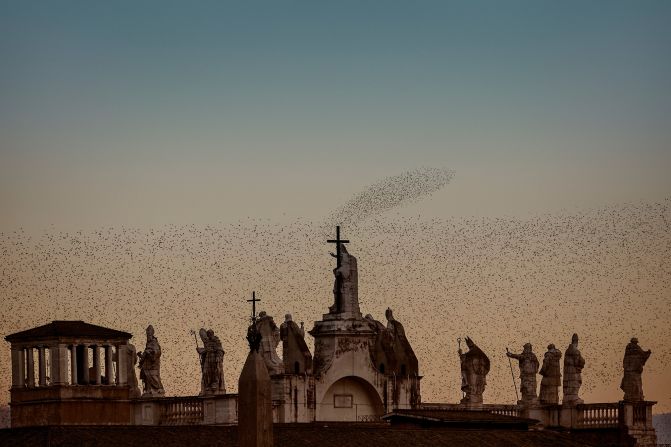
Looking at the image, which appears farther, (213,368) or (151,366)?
(151,366)

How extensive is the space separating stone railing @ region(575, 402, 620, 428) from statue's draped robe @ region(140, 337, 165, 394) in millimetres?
16327

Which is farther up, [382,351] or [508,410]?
[382,351]

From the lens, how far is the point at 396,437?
88.1 m

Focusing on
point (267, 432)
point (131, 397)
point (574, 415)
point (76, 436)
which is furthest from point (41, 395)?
point (267, 432)

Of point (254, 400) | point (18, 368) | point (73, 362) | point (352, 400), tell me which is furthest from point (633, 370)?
point (254, 400)

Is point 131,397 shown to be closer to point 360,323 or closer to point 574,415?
point 360,323

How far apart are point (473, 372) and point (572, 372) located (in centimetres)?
374

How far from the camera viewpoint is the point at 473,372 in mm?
104250

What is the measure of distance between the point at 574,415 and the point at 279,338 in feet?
36.8

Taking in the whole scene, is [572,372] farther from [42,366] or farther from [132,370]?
[42,366]

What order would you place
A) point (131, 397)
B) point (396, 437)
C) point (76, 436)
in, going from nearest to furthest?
point (76, 436), point (396, 437), point (131, 397)

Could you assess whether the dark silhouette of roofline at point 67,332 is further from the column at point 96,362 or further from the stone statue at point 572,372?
the stone statue at point 572,372

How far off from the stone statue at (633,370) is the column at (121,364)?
19.0 meters

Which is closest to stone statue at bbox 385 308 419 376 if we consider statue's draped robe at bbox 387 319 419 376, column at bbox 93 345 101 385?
statue's draped robe at bbox 387 319 419 376
